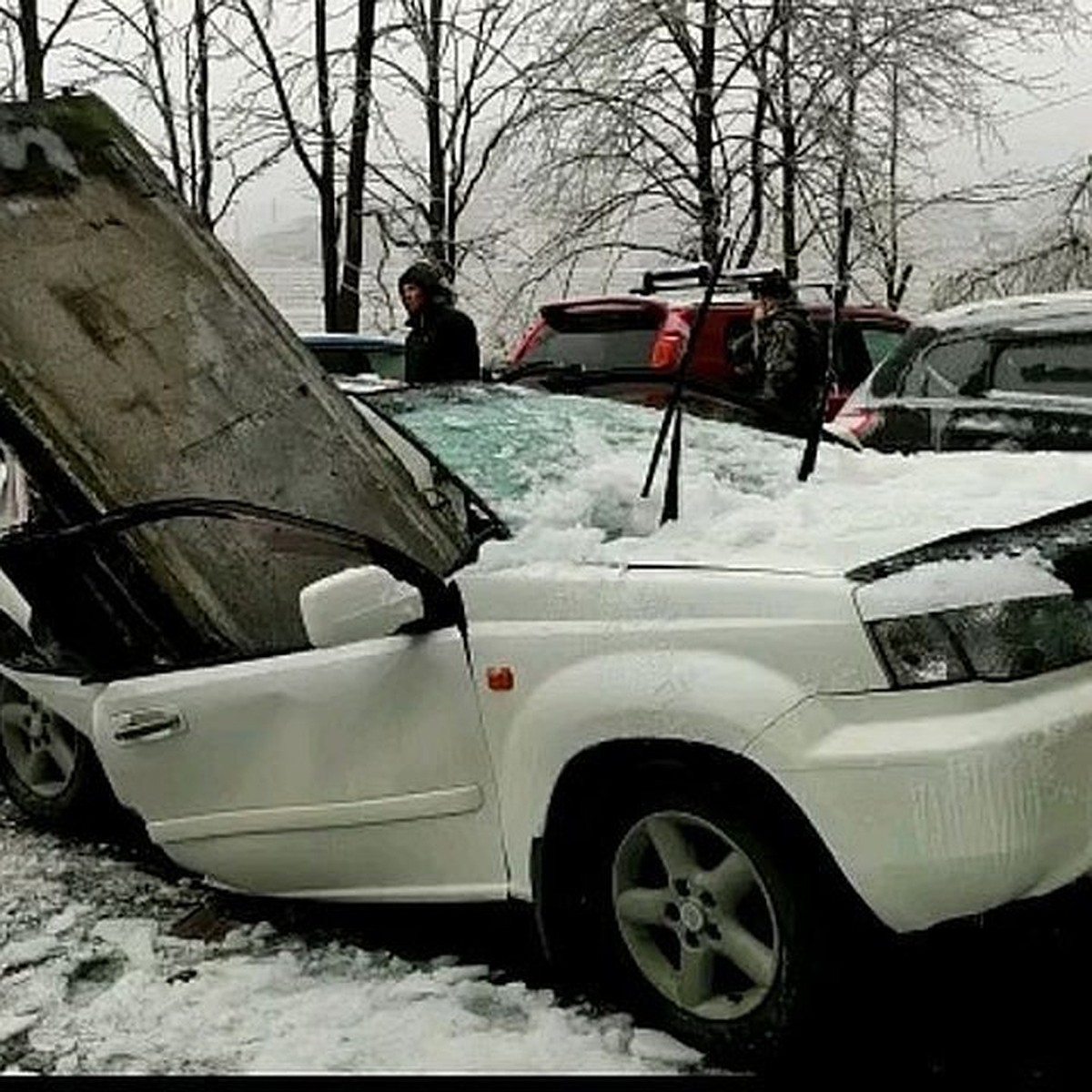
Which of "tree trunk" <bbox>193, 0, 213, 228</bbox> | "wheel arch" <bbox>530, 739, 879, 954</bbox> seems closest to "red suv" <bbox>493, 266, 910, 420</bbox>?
"wheel arch" <bbox>530, 739, 879, 954</bbox>

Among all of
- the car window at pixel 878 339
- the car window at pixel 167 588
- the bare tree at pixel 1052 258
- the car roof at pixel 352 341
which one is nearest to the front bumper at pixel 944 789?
the car window at pixel 167 588

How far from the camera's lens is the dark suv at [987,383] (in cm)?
702

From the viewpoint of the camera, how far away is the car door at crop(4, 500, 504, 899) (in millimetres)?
3512

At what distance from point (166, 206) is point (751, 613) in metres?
2.80

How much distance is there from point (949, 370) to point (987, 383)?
218 mm

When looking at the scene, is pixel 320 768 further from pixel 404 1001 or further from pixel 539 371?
pixel 539 371

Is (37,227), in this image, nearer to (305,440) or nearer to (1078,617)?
(305,440)

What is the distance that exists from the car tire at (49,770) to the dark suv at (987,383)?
340cm

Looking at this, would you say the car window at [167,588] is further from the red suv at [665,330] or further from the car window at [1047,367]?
the red suv at [665,330]

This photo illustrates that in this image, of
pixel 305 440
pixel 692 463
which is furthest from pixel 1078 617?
pixel 305 440

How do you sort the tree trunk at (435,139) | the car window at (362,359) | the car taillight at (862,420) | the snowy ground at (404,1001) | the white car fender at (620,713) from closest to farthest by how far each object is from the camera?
the white car fender at (620,713) → the snowy ground at (404,1001) → the car taillight at (862,420) → the car window at (362,359) → the tree trunk at (435,139)

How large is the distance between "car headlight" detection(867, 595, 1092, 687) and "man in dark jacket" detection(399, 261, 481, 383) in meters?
5.62

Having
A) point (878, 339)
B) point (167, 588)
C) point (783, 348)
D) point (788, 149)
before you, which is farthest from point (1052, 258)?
point (167, 588)

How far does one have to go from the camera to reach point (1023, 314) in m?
7.22
